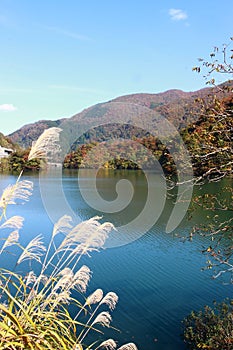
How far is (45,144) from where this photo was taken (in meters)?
2.12

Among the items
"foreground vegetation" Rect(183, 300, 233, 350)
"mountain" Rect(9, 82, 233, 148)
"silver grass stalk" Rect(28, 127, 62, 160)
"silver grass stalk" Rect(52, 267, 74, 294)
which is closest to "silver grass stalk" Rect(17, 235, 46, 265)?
"silver grass stalk" Rect(52, 267, 74, 294)

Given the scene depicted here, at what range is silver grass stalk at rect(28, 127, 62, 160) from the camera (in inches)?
81.6

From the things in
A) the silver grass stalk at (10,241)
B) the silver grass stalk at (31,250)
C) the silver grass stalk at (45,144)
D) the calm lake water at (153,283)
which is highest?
the silver grass stalk at (45,144)

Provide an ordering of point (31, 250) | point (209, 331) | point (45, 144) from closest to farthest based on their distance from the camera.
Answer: point (45, 144) < point (31, 250) < point (209, 331)

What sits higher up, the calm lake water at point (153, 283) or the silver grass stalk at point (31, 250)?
the silver grass stalk at point (31, 250)

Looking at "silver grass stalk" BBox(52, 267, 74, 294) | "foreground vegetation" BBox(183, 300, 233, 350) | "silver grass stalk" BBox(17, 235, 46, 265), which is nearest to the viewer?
"silver grass stalk" BBox(17, 235, 46, 265)

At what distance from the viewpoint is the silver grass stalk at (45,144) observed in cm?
207

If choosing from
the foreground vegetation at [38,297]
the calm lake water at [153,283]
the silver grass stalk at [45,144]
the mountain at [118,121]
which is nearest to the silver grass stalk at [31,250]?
the foreground vegetation at [38,297]

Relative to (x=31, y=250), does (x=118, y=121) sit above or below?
above

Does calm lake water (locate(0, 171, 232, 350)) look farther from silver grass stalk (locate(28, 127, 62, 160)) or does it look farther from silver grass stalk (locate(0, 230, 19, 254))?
silver grass stalk (locate(28, 127, 62, 160))

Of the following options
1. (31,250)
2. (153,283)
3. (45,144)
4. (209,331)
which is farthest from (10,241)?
(153,283)

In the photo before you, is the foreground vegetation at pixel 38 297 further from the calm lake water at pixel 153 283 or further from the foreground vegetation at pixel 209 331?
the calm lake water at pixel 153 283

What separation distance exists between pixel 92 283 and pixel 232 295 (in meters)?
3.03

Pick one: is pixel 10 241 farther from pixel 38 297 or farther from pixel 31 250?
pixel 38 297
